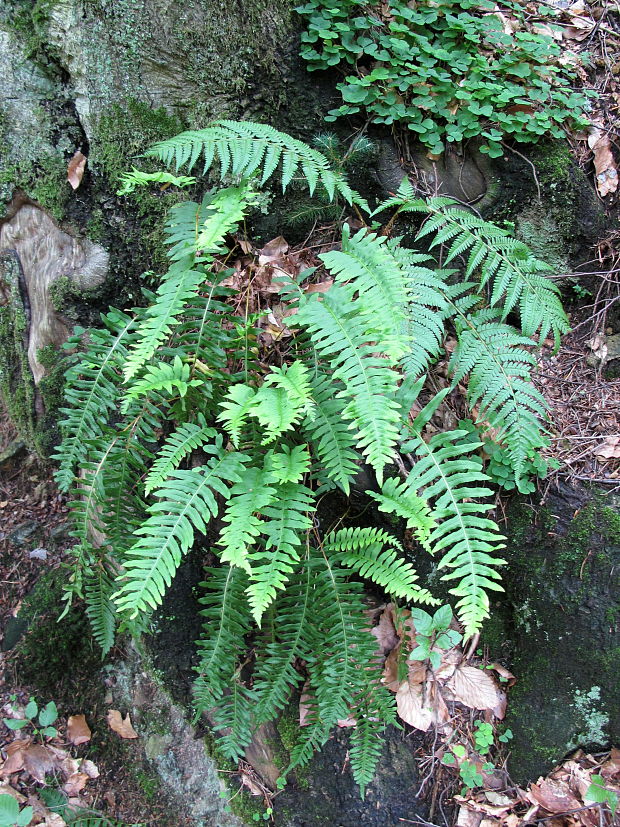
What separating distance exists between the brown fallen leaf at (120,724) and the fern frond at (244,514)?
1645mm

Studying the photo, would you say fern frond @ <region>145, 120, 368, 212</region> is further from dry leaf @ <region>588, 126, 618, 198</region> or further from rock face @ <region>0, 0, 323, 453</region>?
dry leaf @ <region>588, 126, 618, 198</region>

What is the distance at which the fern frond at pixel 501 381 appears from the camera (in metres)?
2.47

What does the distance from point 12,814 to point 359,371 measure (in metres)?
2.66

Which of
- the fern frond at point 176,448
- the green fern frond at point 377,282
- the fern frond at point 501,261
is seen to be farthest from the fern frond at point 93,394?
the fern frond at point 501,261

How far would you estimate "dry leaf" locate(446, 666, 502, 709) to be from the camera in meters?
2.60

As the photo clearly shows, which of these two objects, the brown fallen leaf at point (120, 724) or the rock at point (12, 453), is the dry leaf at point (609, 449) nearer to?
the brown fallen leaf at point (120, 724)

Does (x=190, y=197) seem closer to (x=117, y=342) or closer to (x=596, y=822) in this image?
(x=117, y=342)

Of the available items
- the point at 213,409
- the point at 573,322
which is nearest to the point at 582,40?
the point at 573,322

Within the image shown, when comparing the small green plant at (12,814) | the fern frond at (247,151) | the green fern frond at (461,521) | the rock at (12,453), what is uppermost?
the fern frond at (247,151)

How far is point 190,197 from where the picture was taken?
281cm

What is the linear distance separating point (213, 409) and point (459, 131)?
1.98 meters

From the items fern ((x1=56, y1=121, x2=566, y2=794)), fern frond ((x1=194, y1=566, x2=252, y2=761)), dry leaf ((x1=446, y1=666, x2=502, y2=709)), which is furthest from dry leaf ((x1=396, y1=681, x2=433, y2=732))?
fern frond ((x1=194, y1=566, x2=252, y2=761))

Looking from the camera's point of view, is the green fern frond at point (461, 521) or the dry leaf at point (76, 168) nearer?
the green fern frond at point (461, 521)

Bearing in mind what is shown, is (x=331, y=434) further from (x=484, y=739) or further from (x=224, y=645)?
(x=484, y=739)
